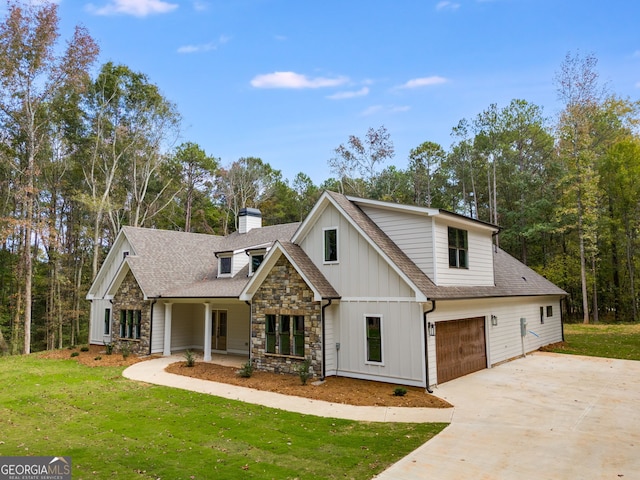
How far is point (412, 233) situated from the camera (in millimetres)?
12297

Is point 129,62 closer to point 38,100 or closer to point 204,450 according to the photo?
point 38,100

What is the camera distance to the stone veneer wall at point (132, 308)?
1770 cm

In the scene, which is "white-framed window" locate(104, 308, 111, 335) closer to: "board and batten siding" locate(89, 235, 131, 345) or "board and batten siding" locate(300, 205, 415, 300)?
"board and batten siding" locate(89, 235, 131, 345)

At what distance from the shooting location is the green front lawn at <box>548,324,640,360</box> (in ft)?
53.4

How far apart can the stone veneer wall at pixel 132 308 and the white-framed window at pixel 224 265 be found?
3437 millimetres

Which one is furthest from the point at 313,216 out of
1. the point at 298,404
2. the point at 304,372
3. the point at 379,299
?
the point at 298,404

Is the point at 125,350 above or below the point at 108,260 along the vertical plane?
below

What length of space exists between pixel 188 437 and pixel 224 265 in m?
12.1

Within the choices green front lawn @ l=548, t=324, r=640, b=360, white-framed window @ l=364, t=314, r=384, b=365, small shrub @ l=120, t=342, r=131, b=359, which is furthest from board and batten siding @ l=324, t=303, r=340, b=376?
green front lawn @ l=548, t=324, r=640, b=360

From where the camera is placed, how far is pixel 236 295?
15.5m

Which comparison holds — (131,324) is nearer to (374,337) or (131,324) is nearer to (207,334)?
(207,334)

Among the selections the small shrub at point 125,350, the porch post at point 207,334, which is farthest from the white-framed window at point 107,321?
the porch post at point 207,334

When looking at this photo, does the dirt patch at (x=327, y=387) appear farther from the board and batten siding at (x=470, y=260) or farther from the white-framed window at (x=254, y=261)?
the white-framed window at (x=254, y=261)

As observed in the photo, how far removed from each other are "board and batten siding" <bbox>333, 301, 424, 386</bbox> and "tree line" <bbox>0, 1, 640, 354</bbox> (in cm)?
1690
